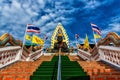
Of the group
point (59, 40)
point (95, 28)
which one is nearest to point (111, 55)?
point (95, 28)

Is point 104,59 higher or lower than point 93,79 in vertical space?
higher

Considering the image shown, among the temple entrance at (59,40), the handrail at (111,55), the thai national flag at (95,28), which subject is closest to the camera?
the handrail at (111,55)

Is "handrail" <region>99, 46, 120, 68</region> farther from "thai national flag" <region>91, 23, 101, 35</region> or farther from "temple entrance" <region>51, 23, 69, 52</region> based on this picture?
"temple entrance" <region>51, 23, 69, 52</region>

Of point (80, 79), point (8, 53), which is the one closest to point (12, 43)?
point (8, 53)

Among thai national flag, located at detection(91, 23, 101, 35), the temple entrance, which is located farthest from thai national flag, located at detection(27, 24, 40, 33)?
the temple entrance

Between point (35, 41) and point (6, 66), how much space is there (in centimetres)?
619

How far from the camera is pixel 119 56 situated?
6.98m

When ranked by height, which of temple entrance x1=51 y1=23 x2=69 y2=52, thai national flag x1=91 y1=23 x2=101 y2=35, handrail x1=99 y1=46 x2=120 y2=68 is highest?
temple entrance x1=51 y1=23 x2=69 y2=52

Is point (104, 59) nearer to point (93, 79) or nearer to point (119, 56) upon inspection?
point (119, 56)

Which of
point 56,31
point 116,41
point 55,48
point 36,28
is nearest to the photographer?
point 116,41

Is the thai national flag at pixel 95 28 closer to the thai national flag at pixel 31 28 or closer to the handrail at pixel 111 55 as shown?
the handrail at pixel 111 55

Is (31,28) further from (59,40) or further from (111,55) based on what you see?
(59,40)

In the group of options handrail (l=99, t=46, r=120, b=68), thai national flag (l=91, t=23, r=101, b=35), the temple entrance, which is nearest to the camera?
handrail (l=99, t=46, r=120, b=68)

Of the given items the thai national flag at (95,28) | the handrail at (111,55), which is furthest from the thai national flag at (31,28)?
the handrail at (111,55)
